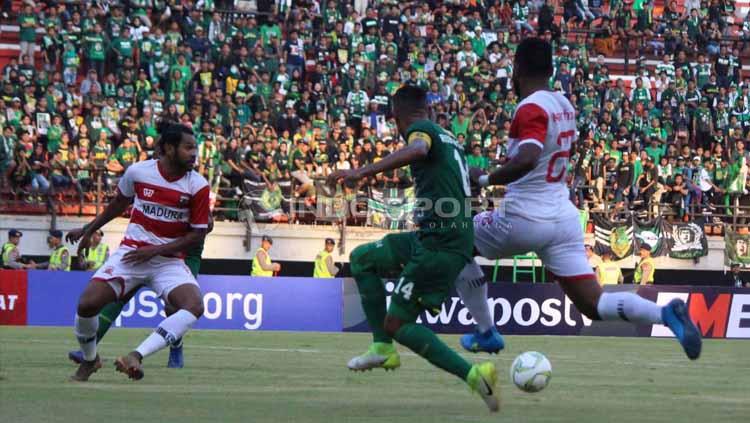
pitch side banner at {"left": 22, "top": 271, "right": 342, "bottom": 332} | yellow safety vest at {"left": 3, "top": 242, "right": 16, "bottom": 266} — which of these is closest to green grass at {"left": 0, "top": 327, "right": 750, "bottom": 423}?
pitch side banner at {"left": 22, "top": 271, "right": 342, "bottom": 332}

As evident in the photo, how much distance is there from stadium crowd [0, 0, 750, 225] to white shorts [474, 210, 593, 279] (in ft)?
58.5

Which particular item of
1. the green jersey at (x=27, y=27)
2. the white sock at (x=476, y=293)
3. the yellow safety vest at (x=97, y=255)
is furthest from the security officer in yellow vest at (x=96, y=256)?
the white sock at (x=476, y=293)

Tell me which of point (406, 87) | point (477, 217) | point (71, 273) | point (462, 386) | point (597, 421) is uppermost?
point (406, 87)

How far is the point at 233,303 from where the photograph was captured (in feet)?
83.0

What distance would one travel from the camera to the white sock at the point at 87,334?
36.5ft

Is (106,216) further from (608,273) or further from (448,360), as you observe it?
(608,273)

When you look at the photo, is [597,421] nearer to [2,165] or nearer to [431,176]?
[431,176]

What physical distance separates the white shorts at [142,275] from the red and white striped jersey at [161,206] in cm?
16

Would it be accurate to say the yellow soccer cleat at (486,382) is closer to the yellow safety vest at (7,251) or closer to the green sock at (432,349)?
the green sock at (432,349)

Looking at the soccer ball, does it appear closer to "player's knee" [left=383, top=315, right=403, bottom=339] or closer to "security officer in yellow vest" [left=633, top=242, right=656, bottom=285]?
"player's knee" [left=383, top=315, right=403, bottom=339]

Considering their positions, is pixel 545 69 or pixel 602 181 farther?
pixel 602 181

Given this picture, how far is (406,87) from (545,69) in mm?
960

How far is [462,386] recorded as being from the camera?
11547 mm

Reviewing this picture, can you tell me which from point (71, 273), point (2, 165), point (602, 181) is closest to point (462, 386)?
point (71, 273)
